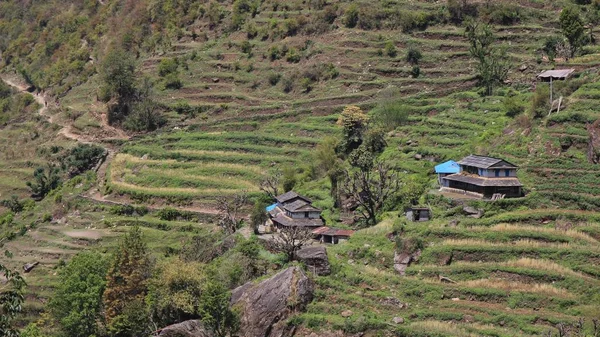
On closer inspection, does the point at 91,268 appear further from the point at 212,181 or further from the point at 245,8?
the point at 245,8

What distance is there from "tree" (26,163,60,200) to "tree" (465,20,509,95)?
3584cm

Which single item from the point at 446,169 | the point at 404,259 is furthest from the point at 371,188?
the point at 404,259

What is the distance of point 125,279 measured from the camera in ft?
154

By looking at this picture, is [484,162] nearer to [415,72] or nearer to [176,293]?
[176,293]

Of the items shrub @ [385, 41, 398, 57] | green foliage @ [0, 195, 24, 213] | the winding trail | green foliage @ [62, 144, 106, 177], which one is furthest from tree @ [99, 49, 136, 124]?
shrub @ [385, 41, 398, 57]

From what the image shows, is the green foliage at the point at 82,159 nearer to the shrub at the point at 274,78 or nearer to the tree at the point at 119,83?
the tree at the point at 119,83

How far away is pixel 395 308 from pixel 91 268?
54.8ft

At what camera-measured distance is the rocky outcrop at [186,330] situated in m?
42.5

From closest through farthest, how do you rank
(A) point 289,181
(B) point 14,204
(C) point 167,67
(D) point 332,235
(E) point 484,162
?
(D) point 332,235, (E) point 484,162, (A) point 289,181, (B) point 14,204, (C) point 167,67

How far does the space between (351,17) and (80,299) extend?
1809 inches

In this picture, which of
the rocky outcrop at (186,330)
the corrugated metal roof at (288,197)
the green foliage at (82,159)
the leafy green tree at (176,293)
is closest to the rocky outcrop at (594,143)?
the corrugated metal roof at (288,197)

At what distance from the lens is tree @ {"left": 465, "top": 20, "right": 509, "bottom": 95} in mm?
68688

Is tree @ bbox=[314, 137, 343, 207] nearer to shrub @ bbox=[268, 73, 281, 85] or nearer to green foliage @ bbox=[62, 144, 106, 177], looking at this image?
shrub @ bbox=[268, 73, 281, 85]

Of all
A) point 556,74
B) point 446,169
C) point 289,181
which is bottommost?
point 289,181
